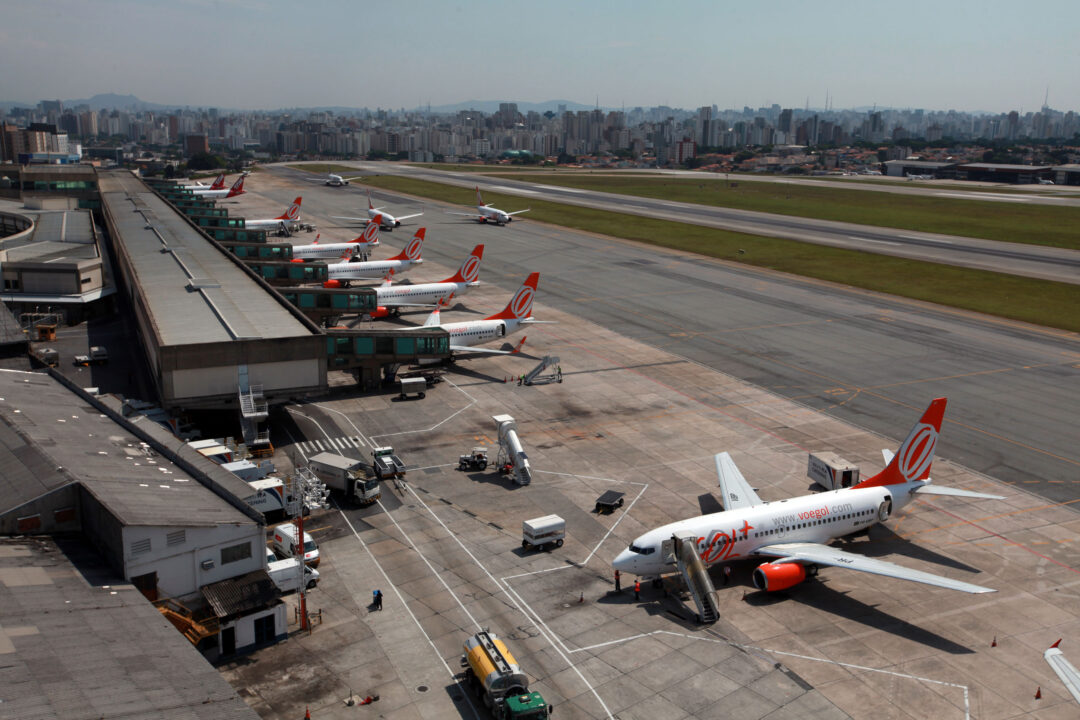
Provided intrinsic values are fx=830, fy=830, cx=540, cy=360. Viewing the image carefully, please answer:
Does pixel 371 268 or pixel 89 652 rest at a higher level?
pixel 371 268

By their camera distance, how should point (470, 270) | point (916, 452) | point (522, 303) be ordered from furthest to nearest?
point (470, 270) < point (522, 303) < point (916, 452)

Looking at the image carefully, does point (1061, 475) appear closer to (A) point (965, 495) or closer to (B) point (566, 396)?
(A) point (965, 495)

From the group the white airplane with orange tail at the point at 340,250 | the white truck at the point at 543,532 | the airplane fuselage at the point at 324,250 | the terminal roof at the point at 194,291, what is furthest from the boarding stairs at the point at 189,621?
the airplane fuselage at the point at 324,250

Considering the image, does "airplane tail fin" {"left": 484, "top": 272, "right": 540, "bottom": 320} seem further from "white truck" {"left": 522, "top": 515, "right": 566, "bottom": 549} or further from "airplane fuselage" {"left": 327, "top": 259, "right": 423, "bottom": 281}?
"white truck" {"left": 522, "top": 515, "right": 566, "bottom": 549}

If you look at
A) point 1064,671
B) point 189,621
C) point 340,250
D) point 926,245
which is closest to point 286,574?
point 189,621

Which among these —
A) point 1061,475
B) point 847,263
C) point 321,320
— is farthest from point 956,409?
point 847,263

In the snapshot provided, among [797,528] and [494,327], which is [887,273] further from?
[797,528]

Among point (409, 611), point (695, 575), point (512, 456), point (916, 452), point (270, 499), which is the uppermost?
point (916, 452)
